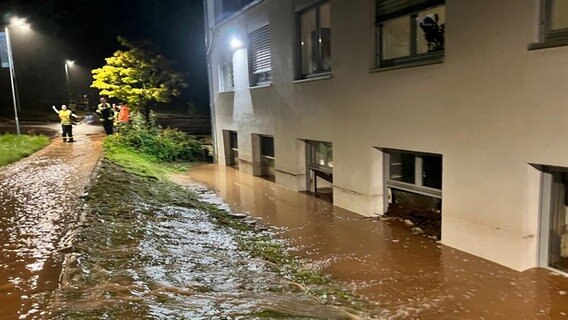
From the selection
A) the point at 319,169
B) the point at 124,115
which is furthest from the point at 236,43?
the point at 124,115

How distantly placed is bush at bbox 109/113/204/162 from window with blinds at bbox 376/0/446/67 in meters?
12.6

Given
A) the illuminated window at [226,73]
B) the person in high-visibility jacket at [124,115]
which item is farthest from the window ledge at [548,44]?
the person in high-visibility jacket at [124,115]

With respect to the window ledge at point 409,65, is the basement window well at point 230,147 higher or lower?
lower

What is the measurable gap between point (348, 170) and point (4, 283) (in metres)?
6.81

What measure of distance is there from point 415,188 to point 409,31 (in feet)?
9.42

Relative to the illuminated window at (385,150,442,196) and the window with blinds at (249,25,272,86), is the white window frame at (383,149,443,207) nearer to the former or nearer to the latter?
the illuminated window at (385,150,442,196)

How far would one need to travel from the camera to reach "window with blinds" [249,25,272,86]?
13352 millimetres

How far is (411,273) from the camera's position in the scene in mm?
6172

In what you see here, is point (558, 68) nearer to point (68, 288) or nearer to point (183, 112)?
point (68, 288)

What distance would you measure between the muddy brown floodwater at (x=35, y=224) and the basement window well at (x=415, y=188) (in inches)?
228

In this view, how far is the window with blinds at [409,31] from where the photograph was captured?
7.41 meters

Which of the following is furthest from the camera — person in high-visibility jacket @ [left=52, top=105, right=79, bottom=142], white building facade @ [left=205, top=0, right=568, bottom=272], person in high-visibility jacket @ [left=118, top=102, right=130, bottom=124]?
person in high-visibility jacket @ [left=118, top=102, right=130, bottom=124]

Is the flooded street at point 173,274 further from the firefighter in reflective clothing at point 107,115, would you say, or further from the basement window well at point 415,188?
the firefighter in reflective clothing at point 107,115

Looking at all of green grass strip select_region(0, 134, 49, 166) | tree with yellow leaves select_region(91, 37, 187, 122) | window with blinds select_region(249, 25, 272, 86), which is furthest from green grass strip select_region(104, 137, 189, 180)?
window with blinds select_region(249, 25, 272, 86)
